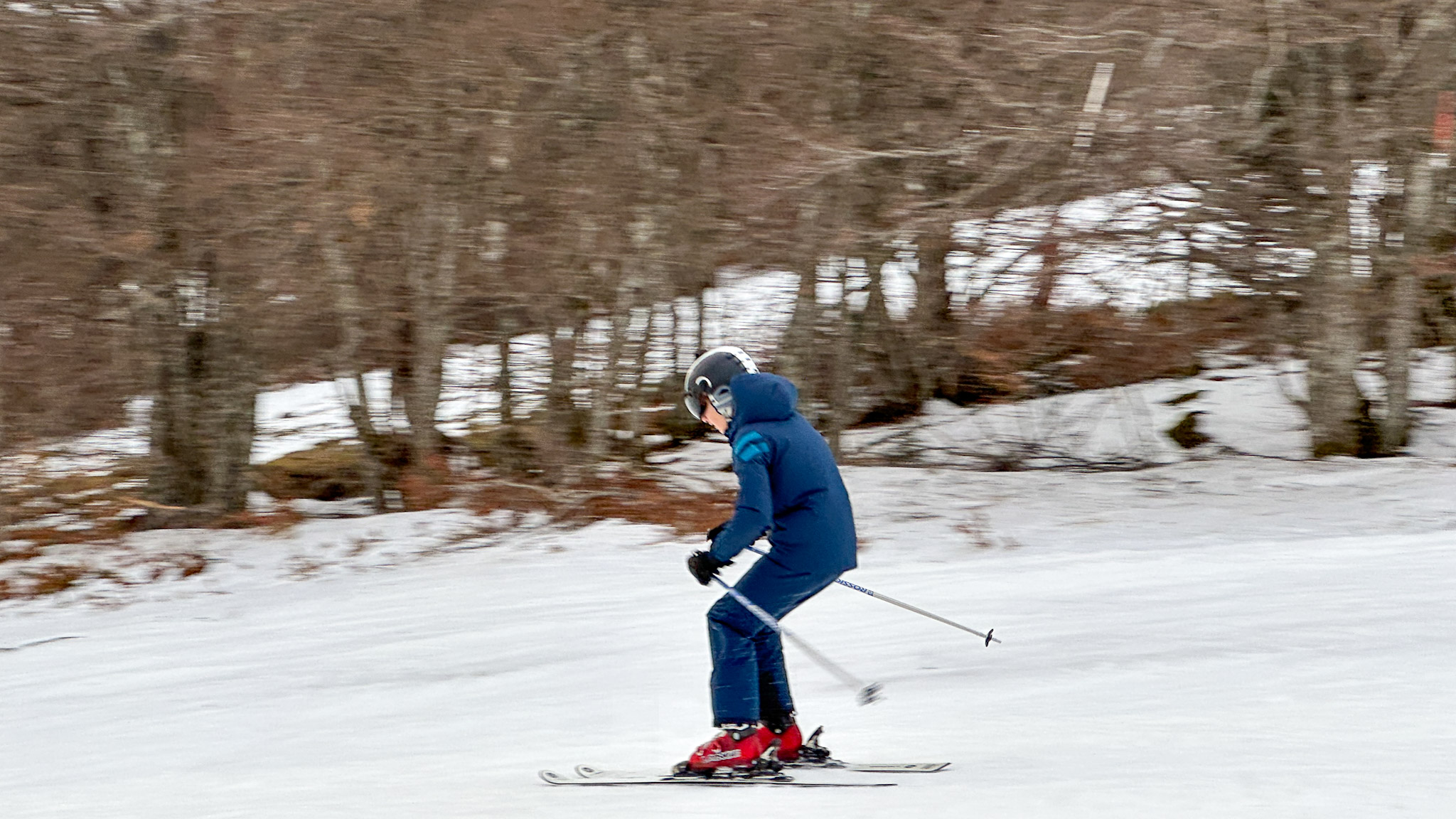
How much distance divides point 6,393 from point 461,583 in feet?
12.4

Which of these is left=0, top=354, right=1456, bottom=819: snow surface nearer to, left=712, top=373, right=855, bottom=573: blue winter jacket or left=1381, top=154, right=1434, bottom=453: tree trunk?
left=1381, top=154, right=1434, bottom=453: tree trunk

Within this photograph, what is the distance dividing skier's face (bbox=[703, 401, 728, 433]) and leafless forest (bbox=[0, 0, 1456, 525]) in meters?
6.11

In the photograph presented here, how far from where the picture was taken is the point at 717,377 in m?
4.80

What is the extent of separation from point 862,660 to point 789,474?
8.52 ft

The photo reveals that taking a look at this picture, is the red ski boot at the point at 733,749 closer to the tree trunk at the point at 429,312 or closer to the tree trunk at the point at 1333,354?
the tree trunk at the point at 429,312

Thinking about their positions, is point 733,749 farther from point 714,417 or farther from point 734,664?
point 714,417

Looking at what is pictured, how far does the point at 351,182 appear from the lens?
1065 cm

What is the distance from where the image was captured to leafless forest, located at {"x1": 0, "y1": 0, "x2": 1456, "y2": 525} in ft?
33.9

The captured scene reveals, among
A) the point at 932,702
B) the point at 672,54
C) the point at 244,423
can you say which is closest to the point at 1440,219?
the point at 672,54

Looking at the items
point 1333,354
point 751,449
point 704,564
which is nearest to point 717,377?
point 751,449

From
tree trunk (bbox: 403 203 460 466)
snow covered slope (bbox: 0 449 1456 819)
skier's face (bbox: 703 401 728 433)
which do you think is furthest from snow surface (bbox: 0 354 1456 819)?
skier's face (bbox: 703 401 728 433)

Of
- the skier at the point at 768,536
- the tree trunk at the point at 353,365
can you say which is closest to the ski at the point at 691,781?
the skier at the point at 768,536

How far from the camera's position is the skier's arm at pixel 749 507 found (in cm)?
452

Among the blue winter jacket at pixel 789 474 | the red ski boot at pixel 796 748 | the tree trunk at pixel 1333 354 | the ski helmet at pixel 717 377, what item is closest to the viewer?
the blue winter jacket at pixel 789 474
